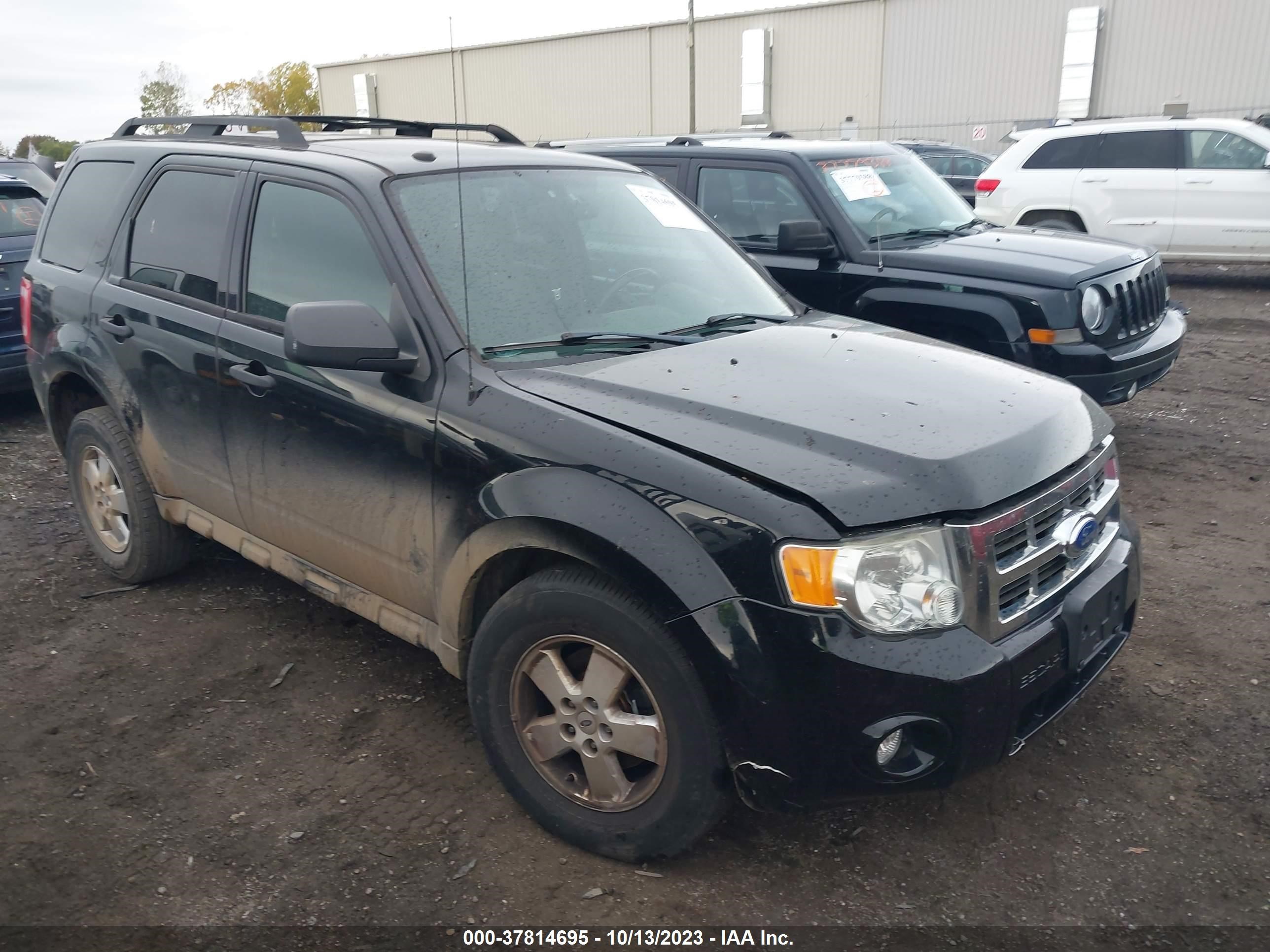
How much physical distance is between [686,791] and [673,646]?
39 cm

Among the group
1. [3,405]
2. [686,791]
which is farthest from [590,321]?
[3,405]

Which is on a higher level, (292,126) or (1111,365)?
(292,126)

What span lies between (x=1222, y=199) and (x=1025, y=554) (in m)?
11.2

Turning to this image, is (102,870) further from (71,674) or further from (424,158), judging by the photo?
(424,158)

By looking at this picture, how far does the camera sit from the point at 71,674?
3.97 metres

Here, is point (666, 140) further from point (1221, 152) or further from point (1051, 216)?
point (1221, 152)

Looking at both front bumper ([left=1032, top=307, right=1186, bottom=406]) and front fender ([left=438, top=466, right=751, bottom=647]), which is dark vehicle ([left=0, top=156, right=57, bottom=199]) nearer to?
front fender ([left=438, top=466, right=751, bottom=647])

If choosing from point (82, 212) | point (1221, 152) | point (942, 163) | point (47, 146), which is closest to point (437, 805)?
point (82, 212)

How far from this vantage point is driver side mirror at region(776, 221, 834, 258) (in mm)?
5930

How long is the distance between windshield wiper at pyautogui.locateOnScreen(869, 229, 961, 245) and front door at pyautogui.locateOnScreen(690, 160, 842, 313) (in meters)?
0.31

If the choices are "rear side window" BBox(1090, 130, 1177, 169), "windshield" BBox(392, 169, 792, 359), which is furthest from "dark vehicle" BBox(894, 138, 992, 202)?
"windshield" BBox(392, 169, 792, 359)

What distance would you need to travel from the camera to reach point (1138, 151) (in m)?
12.1

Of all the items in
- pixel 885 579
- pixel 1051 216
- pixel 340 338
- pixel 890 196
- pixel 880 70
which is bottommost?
pixel 885 579

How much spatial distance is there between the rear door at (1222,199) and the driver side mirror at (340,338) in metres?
11.7
